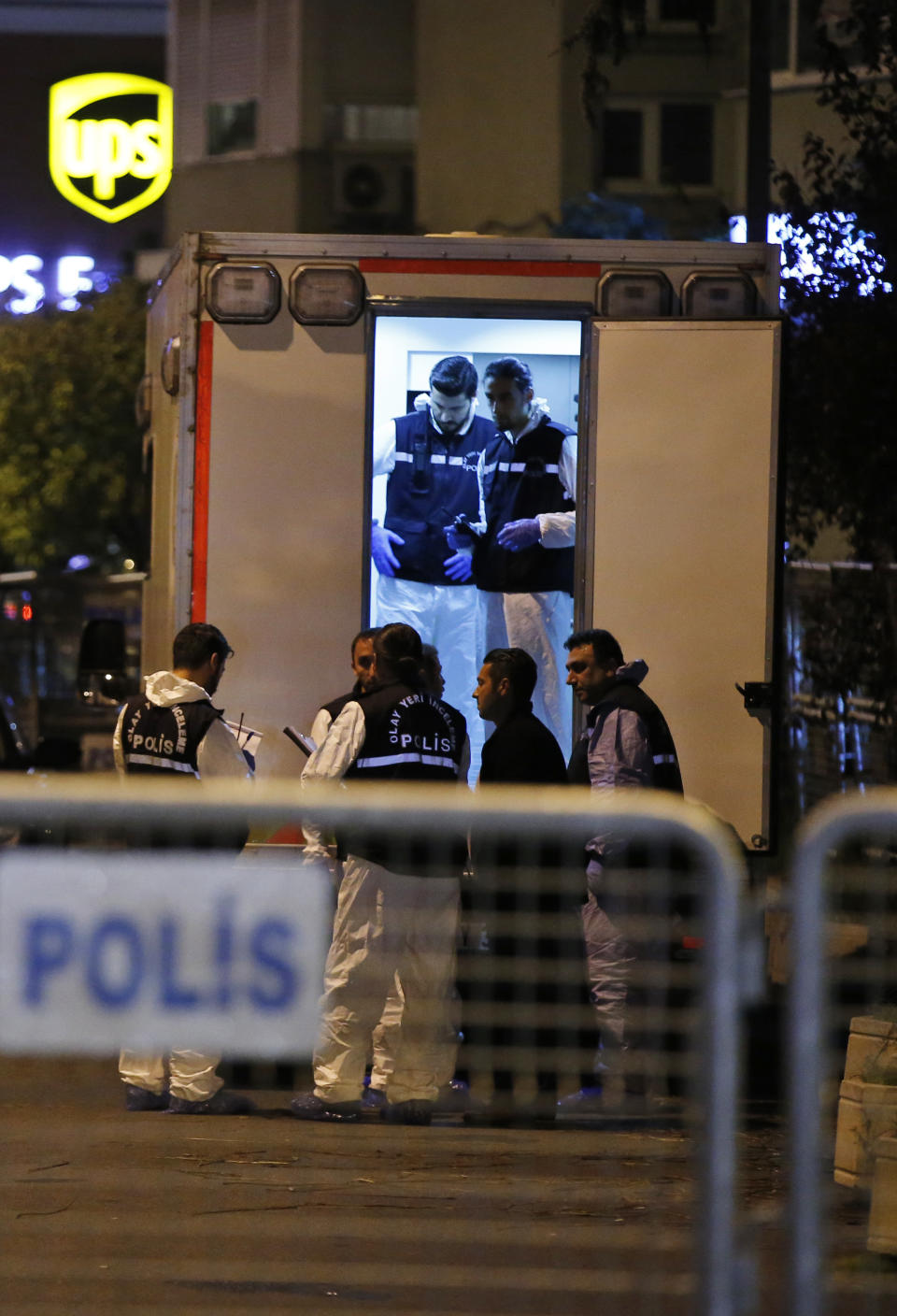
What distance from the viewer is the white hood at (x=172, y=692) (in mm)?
7641

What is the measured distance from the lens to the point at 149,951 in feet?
11.3

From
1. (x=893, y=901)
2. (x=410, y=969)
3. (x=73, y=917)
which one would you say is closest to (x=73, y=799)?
(x=73, y=917)

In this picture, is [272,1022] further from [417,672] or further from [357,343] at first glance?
[357,343]

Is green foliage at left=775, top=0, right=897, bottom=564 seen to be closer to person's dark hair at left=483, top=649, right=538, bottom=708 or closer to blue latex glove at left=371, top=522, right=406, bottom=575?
blue latex glove at left=371, top=522, right=406, bottom=575

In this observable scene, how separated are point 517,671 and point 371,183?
90.3 ft

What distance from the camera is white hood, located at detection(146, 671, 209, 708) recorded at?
7.64 meters

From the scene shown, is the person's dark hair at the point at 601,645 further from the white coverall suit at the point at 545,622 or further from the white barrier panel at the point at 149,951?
the white barrier panel at the point at 149,951

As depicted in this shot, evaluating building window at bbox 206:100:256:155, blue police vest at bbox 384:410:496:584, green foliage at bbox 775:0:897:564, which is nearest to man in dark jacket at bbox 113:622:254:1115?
blue police vest at bbox 384:410:496:584

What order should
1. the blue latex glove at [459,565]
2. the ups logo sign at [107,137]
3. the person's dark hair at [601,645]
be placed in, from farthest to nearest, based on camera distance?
the ups logo sign at [107,137], the blue latex glove at [459,565], the person's dark hair at [601,645]

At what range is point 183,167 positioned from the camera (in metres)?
36.1

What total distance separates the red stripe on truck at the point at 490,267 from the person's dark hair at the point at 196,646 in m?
1.75

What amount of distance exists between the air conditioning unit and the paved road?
30446 mm

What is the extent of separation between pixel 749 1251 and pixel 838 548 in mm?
20019

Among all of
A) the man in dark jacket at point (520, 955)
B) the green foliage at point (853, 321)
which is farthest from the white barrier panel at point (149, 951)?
the green foliage at point (853, 321)
